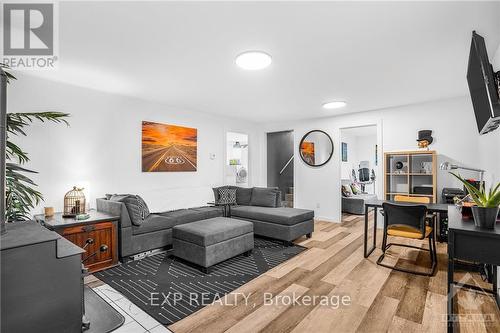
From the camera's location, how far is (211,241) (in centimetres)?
285

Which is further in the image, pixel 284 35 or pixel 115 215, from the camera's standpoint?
pixel 115 215

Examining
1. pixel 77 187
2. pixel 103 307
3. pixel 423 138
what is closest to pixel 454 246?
pixel 103 307

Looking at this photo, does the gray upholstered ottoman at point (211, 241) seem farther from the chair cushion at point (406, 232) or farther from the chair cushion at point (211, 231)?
the chair cushion at point (406, 232)

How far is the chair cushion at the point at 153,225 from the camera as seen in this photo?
10.6 feet

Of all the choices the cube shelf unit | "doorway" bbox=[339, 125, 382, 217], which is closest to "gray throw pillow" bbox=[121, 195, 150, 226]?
the cube shelf unit

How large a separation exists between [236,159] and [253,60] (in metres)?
3.76

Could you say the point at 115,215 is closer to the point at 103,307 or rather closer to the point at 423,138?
the point at 103,307

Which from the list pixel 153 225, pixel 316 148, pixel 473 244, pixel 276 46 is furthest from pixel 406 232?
pixel 153 225

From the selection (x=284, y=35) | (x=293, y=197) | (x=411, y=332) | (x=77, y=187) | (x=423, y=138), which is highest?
(x=284, y=35)

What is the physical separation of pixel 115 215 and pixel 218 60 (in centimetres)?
229

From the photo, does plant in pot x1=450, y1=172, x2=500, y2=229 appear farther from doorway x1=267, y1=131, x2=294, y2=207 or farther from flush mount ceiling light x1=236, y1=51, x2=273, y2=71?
doorway x1=267, y1=131, x2=294, y2=207

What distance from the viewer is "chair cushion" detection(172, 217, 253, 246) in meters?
2.85

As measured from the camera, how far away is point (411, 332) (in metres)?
1.80

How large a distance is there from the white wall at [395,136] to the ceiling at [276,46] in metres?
0.49
